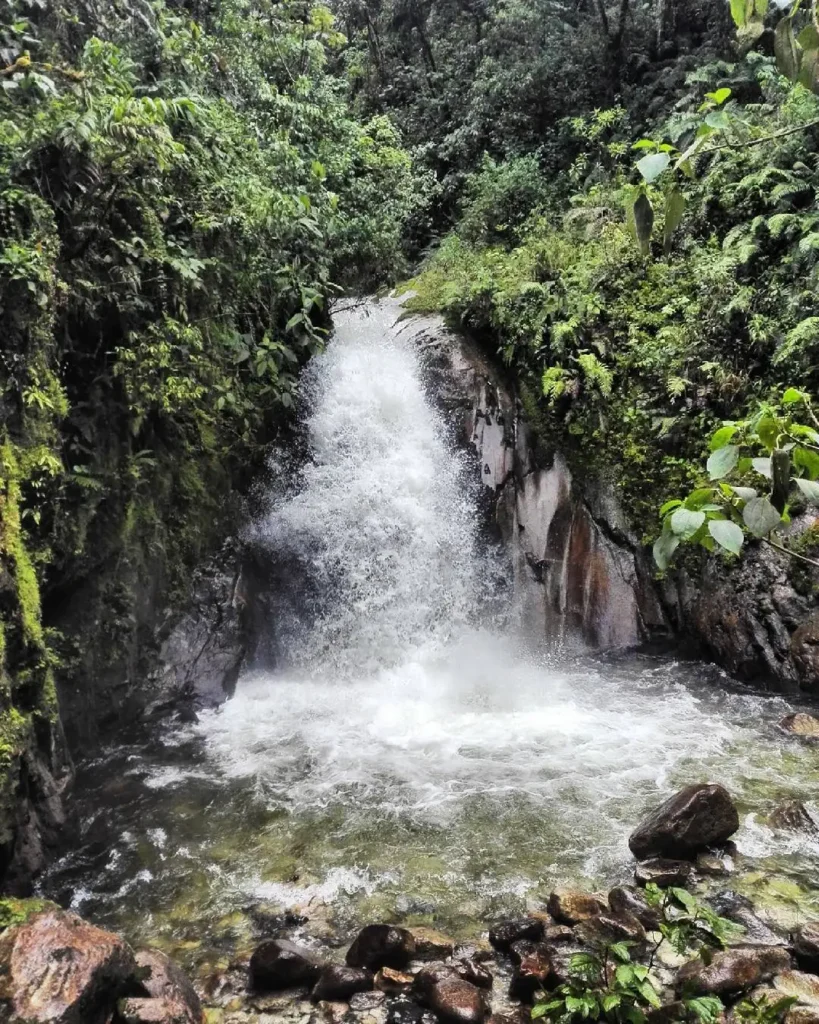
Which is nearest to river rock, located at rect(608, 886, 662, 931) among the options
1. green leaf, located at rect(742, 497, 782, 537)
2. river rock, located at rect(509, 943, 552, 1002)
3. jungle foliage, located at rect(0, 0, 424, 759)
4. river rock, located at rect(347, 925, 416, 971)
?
river rock, located at rect(509, 943, 552, 1002)

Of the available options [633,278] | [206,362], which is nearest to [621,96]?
[633,278]

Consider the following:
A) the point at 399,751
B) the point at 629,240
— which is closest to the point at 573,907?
the point at 399,751

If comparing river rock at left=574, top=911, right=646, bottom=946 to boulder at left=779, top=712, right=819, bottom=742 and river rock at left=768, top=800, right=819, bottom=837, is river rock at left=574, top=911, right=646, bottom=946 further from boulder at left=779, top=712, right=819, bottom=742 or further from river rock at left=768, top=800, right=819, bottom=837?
boulder at left=779, top=712, right=819, bottom=742

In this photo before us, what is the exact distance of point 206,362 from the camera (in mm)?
8781

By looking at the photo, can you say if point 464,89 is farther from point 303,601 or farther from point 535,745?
point 535,745

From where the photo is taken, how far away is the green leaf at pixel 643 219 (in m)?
2.23

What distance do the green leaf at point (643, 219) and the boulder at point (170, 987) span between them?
417 centimetres

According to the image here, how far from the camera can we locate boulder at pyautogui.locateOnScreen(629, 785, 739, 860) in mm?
4727

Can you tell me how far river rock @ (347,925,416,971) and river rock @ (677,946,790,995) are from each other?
150cm

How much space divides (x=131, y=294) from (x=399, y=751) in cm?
551

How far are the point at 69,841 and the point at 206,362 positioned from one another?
18.5ft

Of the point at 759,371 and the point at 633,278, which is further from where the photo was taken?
the point at 633,278

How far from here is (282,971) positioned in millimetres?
3885

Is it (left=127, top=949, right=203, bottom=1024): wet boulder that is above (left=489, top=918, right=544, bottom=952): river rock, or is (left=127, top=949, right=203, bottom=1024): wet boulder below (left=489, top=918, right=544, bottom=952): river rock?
above
